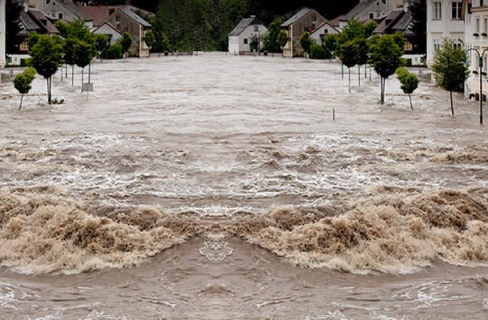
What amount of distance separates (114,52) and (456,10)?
194ft

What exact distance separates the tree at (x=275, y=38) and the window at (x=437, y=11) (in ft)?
195

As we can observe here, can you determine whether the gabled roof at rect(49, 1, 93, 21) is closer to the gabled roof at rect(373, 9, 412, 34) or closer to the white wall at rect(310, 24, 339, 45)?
the white wall at rect(310, 24, 339, 45)

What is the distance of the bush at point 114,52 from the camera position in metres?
110

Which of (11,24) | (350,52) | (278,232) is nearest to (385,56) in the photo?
(350,52)

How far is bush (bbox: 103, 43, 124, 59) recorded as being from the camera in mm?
109556

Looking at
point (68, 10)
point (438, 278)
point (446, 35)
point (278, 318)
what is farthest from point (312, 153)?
point (68, 10)

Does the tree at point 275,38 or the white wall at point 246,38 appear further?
the white wall at point 246,38

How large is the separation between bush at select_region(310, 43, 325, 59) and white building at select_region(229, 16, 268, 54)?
23.7 meters

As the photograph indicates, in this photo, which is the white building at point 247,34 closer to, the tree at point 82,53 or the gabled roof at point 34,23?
the gabled roof at point 34,23

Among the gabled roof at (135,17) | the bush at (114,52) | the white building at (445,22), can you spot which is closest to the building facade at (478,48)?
the white building at (445,22)

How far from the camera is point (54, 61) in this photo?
156 feet

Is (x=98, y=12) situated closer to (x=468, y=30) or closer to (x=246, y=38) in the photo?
(x=246, y=38)

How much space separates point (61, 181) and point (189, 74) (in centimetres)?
4876

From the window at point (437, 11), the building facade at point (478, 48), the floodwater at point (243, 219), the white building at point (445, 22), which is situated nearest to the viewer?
the floodwater at point (243, 219)
